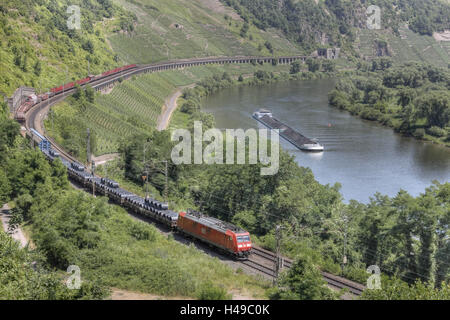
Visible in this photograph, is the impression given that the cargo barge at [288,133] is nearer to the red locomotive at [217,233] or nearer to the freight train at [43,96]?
the freight train at [43,96]

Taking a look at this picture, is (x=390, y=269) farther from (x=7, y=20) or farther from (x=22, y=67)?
(x=7, y=20)

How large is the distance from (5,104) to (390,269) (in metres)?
46.7

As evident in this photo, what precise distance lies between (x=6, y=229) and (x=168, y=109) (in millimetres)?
62407

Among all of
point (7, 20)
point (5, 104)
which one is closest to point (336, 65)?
point (7, 20)

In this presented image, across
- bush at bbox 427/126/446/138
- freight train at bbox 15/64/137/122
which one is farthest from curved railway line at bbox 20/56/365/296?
bush at bbox 427/126/446/138

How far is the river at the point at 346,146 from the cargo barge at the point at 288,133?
1.27m

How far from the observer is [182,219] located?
35.1 meters

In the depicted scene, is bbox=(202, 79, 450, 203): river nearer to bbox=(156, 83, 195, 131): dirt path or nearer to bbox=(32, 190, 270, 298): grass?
bbox=(156, 83, 195, 131): dirt path

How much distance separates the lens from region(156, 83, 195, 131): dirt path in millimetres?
81438

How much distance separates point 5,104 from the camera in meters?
60.1

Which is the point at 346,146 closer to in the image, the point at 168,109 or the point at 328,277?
the point at 168,109

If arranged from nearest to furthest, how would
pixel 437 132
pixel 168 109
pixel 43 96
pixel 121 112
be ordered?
pixel 43 96 → pixel 437 132 → pixel 121 112 → pixel 168 109

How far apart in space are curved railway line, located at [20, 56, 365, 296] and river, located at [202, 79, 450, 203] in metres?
15.9

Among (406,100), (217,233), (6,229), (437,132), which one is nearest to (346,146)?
(437,132)
